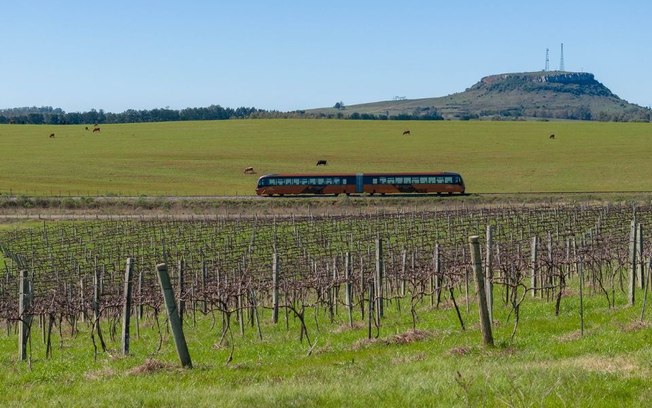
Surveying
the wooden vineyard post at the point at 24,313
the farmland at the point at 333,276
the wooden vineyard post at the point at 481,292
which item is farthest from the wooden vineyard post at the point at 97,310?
the wooden vineyard post at the point at 481,292

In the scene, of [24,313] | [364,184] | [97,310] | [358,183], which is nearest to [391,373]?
[24,313]

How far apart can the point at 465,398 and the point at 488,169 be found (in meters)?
91.7

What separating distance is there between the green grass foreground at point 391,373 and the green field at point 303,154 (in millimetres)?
67952

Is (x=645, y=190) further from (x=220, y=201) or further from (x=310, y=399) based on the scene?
(x=310, y=399)

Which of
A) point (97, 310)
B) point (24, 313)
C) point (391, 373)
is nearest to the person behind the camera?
point (391, 373)

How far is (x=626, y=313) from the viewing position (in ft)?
51.9

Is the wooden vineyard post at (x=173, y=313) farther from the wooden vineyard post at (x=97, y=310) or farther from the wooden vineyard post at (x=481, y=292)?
the wooden vineyard post at (x=481, y=292)

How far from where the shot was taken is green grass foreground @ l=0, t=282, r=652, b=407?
912 centimetres

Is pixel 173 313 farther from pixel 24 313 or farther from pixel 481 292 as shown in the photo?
pixel 24 313

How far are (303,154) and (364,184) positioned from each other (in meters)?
38.6

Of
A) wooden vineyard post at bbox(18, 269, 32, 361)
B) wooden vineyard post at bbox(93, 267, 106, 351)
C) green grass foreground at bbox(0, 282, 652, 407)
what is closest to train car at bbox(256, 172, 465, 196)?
wooden vineyard post at bbox(93, 267, 106, 351)

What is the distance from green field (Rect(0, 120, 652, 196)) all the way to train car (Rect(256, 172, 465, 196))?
5275mm

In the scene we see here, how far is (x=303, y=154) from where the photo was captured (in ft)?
380

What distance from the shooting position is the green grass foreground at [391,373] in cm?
912
